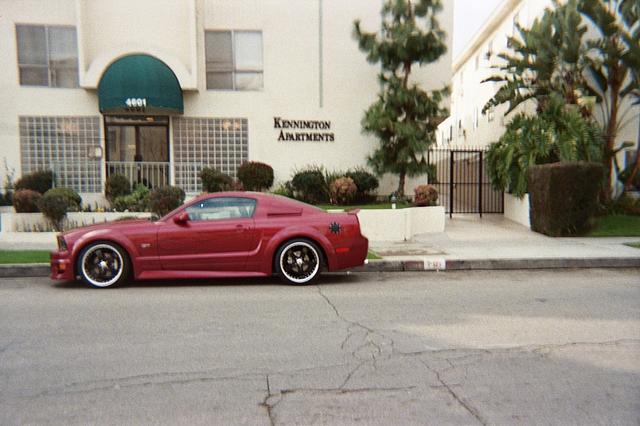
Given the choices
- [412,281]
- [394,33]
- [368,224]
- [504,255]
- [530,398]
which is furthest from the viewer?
[394,33]

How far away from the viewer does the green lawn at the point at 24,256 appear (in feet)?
30.8

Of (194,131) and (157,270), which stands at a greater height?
(194,131)

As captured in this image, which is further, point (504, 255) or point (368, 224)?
point (368, 224)

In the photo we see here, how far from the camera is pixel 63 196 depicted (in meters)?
13.8

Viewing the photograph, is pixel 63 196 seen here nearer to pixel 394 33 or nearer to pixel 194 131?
pixel 194 131

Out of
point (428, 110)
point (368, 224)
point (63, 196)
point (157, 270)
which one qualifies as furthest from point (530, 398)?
point (63, 196)

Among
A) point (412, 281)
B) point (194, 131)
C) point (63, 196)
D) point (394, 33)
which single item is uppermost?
point (394, 33)

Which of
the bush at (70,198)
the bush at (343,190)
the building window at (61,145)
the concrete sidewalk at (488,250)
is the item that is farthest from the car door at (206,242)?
the building window at (61,145)

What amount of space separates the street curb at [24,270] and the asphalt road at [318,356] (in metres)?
1.17

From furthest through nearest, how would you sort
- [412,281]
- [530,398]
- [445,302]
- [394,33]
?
[394,33] → [412,281] → [445,302] → [530,398]

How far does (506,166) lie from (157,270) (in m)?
11.3

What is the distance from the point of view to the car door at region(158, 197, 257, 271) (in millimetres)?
7770

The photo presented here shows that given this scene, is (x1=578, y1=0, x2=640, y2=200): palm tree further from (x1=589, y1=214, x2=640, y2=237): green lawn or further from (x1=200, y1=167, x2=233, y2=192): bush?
(x1=200, y1=167, x2=233, y2=192): bush

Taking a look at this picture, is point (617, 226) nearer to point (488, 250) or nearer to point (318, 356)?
point (488, 250)
